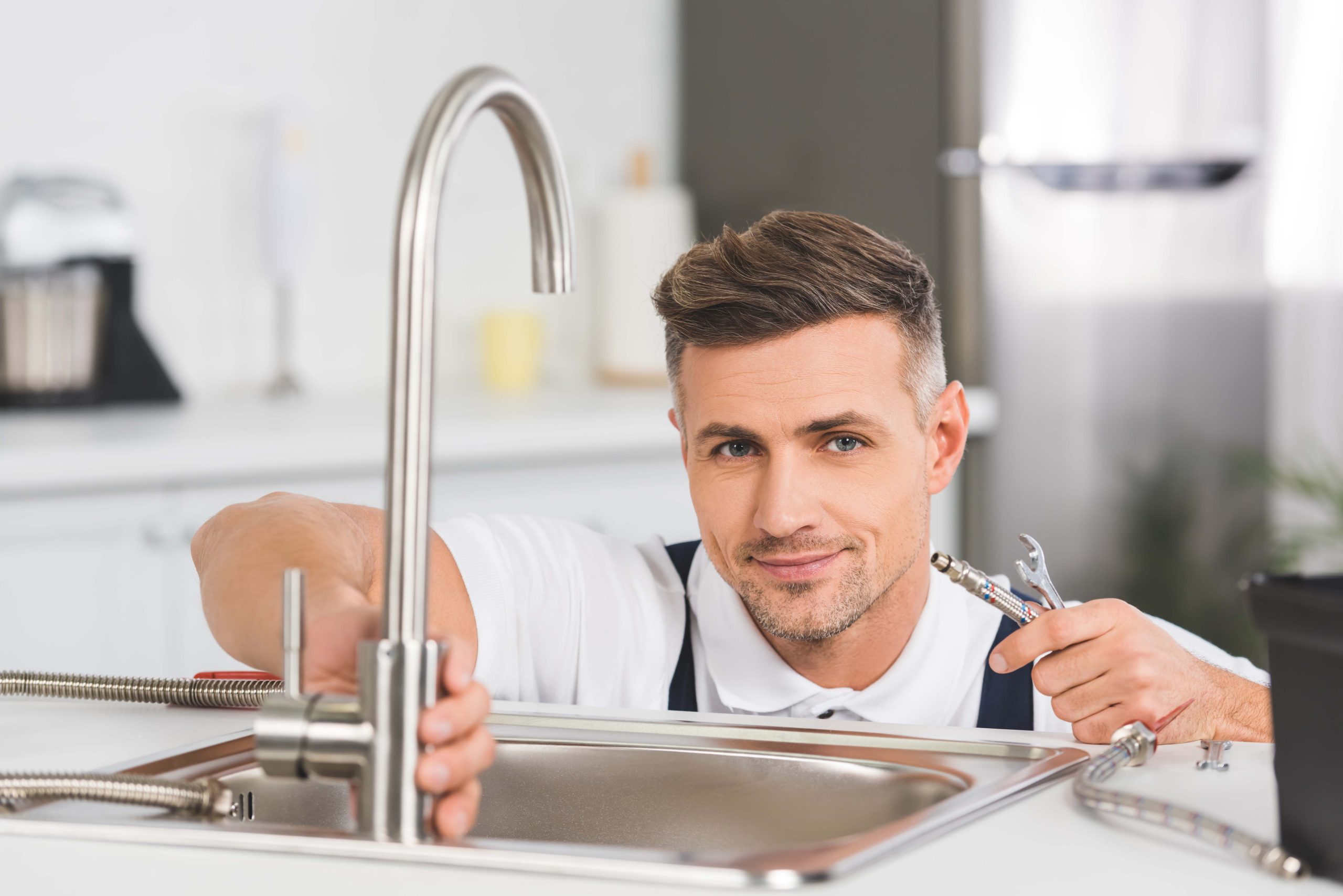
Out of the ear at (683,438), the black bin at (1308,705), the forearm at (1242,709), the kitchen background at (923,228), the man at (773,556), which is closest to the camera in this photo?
the black bin at (1308,705)

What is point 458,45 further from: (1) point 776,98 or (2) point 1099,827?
(2) point 1099,827

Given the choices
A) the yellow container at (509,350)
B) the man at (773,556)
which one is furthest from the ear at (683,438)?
the yellow container at (509,350)

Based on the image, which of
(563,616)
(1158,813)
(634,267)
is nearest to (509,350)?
(634,267)

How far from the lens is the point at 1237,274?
286 cm

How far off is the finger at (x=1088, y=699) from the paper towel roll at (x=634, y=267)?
196 cm

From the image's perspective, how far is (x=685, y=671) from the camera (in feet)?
4.91

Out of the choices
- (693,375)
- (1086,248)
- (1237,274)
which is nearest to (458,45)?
(1086,248)

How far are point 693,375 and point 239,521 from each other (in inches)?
17.1

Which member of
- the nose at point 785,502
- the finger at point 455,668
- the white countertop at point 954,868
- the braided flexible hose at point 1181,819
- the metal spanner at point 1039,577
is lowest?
the white countertop at point 954,868

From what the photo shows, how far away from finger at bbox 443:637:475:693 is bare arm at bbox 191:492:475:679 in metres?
0.20

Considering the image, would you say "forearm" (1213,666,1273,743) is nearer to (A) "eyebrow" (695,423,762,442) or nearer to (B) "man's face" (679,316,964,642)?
(B) "man's face" (679,316,964,642)

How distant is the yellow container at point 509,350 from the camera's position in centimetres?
298

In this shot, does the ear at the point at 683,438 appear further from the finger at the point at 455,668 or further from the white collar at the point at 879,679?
the finger at the point at 455,668

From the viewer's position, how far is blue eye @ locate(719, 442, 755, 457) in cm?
139
